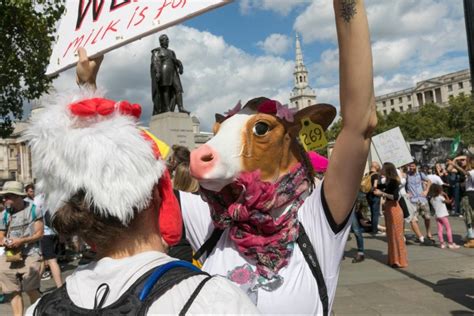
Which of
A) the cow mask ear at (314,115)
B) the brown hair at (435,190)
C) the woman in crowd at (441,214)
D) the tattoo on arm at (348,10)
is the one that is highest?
the tattoo on arm at (348,10)

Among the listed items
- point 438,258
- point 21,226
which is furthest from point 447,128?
point 21,226

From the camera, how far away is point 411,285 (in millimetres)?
6539

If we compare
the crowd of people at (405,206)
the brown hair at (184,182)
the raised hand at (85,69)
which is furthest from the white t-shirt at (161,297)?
the crowd of people at (405,206)

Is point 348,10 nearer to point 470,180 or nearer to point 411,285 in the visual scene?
point 411,285

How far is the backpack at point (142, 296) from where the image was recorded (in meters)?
1.15

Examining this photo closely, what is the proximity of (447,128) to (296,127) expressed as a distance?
57.9m

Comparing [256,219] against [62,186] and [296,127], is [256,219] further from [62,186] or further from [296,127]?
[62,186]

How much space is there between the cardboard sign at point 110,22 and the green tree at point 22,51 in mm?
11583

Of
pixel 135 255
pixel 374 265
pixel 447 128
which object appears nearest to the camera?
pixel 135 255

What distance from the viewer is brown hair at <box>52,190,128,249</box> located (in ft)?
4.32

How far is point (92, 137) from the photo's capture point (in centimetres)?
133

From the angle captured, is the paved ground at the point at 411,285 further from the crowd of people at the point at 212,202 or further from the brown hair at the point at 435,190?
the crowd of people at the point at 212,202

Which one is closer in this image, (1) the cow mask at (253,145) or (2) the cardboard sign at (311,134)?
(1) the cow mask at (253,145)

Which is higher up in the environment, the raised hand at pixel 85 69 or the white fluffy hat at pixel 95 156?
the raised hand at pixel 85 69
